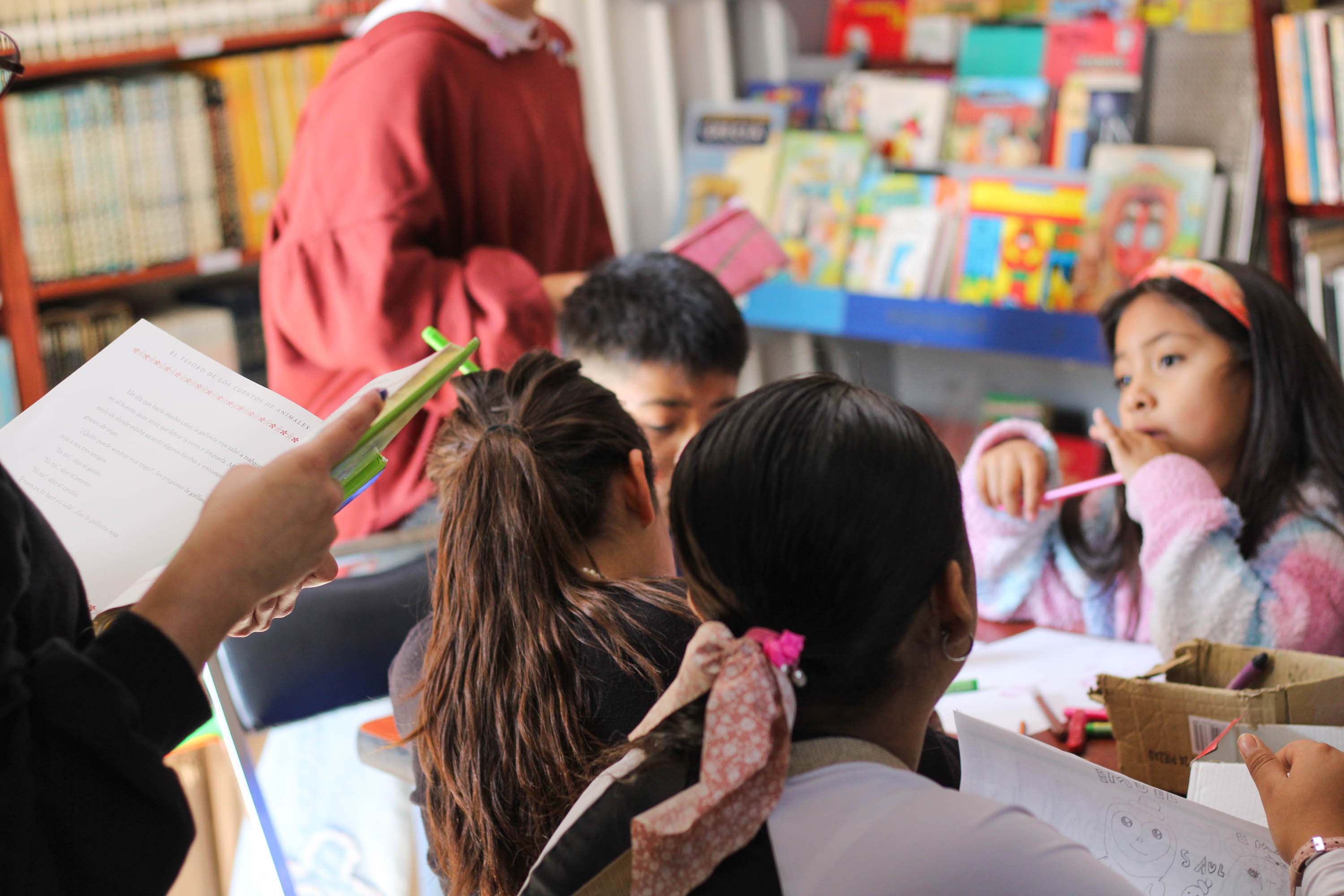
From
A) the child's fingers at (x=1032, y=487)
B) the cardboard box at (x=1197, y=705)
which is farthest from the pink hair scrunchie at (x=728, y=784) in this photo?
the child's fingers at (x=1032, y=487)

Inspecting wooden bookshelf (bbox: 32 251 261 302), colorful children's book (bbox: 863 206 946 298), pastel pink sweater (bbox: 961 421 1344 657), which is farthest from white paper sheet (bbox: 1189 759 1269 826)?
wooden bookshelf (bbox: 32 251 261 302)

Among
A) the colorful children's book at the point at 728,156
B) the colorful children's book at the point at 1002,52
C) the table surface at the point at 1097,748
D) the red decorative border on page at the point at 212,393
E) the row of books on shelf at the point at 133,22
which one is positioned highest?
the row of books on shelf at the point at 133,22

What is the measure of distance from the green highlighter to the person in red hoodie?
71 centimetres

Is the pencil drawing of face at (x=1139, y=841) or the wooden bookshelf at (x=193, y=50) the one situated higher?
the wooden bookshelf at (x=193, y=50)

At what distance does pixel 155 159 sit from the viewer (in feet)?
7.73

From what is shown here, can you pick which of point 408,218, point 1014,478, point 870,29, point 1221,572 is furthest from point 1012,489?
point 870,29

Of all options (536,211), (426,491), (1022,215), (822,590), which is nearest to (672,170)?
(1022,215)

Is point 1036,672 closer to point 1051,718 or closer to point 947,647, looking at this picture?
point 1051,718

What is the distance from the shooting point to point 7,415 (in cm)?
224

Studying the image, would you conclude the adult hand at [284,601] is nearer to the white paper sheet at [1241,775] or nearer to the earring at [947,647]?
the earring at [947,647]

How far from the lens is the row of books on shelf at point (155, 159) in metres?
2.25

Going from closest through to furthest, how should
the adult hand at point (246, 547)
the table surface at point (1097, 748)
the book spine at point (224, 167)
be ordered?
the adult hand at point (246, 547)
the table surface at point (1097, 748)
the book spine at point (224, 167)

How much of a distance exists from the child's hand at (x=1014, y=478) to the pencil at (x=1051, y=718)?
33 centimetres

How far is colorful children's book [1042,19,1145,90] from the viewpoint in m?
2.18
